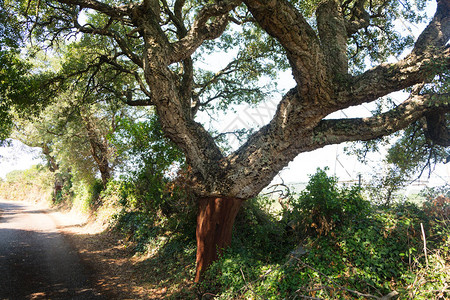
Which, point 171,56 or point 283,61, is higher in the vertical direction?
point 283,61

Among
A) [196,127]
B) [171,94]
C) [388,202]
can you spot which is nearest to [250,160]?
[196,127]

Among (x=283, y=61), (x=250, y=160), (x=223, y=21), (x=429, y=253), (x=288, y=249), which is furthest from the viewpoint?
(x=283, y=61)

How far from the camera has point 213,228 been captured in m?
6.12

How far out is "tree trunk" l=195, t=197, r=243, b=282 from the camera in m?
6.05

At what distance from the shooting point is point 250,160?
5957 millimetres

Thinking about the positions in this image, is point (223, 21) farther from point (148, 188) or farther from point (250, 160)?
point (148, 188)

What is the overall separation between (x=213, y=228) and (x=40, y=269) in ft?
17.0

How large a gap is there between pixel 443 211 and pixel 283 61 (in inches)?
305

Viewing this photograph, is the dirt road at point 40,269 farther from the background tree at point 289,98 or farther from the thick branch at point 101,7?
the thick branch at point 101,7

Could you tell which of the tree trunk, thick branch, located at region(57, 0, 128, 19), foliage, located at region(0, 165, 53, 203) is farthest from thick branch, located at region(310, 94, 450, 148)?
foliage, located at region(0, 165, 53, 203)

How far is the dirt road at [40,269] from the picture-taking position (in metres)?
5.95

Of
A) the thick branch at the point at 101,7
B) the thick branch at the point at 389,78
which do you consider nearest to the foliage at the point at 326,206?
the thick branch at the point at 389,78

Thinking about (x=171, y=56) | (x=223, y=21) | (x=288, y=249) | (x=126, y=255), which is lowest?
(x=126, y=255)

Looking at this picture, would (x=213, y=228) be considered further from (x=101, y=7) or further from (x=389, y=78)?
(x=101, y=7)
